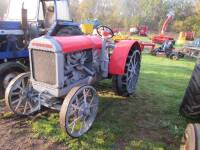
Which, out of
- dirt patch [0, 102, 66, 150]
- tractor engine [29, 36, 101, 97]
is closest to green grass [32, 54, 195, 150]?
dirt patch [0, 102, 66, 150]

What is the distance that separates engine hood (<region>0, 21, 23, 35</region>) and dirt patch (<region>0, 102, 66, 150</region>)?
1953 millimetres

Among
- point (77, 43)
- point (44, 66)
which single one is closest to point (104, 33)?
point (77, 43)

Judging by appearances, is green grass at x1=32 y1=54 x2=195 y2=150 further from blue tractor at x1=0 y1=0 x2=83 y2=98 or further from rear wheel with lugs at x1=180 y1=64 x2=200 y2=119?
blue tractor at x1=0 y1=0 x2=83 y2=98

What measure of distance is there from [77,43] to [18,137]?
1502mm

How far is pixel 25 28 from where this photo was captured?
5.65 meters

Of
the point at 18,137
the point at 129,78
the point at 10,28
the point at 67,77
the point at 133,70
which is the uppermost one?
the point at 10,28

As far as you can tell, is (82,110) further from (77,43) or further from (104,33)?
(104,33)

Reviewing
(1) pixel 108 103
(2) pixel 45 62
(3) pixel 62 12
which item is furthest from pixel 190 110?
(3) pixel 62 12

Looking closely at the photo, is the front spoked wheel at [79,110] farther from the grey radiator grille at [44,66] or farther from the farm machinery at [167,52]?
the farm machinery at [167,52]

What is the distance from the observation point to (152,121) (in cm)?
428

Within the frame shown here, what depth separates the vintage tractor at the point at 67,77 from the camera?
359 cm

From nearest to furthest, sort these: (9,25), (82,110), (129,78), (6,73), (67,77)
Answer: (82,110) < (67,77) < (6,73) < (129,78) < (9,25)

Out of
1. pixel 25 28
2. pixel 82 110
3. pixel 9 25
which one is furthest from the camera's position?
pixel 25 28

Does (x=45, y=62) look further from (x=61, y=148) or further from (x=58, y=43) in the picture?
(x=61, y=148)
